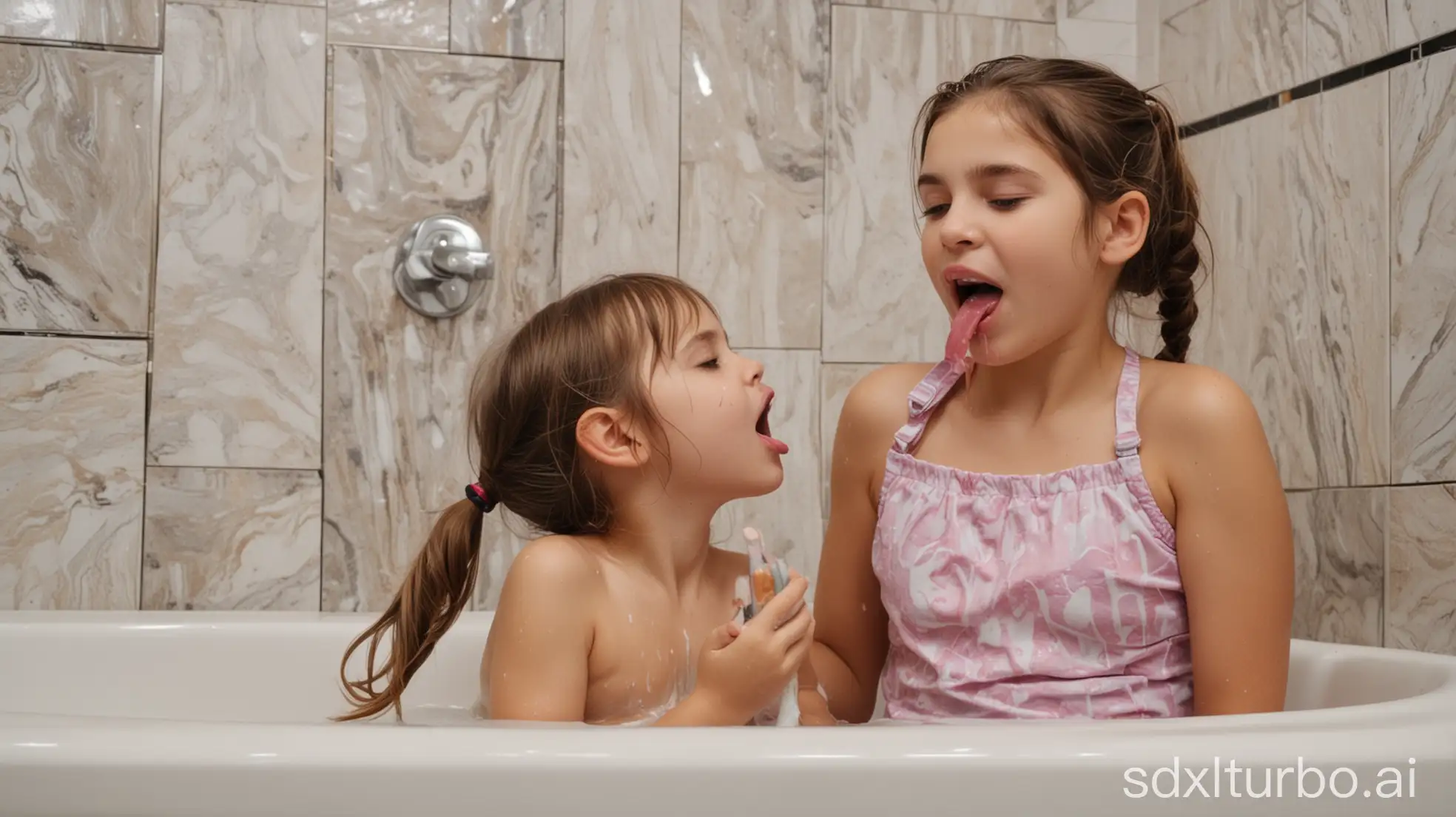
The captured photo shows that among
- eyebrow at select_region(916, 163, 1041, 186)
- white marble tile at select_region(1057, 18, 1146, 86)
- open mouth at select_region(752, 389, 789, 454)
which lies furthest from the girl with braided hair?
white marble tile at select_region(1057, 18, 1146, 86)

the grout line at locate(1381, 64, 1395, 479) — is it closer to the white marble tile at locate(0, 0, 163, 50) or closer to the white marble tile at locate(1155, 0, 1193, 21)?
the white marble tile at locate(1155, 0, 1193, 21)

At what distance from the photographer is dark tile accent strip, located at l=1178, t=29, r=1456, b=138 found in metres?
1.57

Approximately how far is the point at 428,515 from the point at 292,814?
4.17 feet

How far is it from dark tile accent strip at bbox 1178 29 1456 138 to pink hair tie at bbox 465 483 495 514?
864 mm

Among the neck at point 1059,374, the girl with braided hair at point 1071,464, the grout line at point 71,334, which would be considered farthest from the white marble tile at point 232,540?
the neck at point 1059,374

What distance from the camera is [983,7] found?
2205mm

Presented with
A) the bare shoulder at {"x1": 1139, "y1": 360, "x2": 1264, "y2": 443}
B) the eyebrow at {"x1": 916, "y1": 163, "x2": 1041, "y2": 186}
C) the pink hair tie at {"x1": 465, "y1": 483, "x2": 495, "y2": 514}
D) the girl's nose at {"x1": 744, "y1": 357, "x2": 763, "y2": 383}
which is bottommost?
the pink hair tie at {"x1": 465, "y1": 483, "x2": 495, "y2": 514}

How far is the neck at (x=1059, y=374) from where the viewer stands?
4.27ft

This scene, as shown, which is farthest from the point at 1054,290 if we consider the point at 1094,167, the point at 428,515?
the point at 428,515

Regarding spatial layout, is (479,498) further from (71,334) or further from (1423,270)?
(1423,270)

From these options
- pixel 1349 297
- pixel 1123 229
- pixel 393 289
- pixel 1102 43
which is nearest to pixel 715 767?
pixel 1123 229

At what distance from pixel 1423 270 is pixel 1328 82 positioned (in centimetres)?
33

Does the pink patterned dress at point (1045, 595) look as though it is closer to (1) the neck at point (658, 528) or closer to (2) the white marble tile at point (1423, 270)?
(1) the neck at point (658, 528)

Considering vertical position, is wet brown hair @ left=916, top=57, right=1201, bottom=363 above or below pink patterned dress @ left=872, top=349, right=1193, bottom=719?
above
